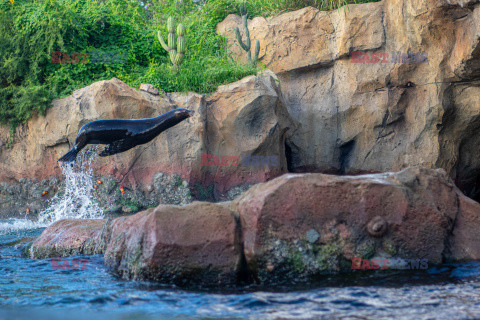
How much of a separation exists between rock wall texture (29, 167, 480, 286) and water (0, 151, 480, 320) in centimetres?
16

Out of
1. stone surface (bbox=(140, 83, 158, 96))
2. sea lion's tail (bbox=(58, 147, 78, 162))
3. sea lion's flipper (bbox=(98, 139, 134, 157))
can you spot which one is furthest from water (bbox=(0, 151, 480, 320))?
stone surface (bbox=(140, 83, 158, 96))

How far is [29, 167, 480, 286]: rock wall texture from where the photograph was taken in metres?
3.89

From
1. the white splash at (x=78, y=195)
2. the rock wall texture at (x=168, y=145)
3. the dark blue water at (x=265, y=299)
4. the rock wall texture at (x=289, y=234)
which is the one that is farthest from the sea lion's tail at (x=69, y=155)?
the rock wall texture at (x=289, y=234)

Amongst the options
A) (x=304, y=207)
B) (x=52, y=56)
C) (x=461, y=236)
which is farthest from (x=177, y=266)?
(x=52, y=56)

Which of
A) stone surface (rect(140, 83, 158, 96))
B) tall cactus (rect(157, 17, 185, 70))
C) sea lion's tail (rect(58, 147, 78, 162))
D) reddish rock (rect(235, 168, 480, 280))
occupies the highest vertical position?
tall cactus (rect(157, 17, 185, 70))

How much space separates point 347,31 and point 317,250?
22.7 ft

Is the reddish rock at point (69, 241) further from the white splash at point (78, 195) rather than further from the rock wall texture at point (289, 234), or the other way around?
the white splash at point (78, 195)

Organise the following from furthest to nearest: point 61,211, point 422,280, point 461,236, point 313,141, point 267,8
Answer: point 267,8
point 313,141
point 61,211
point 461,236
point 422,280

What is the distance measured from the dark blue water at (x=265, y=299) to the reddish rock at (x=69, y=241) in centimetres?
96

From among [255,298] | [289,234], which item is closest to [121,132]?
[289,234]

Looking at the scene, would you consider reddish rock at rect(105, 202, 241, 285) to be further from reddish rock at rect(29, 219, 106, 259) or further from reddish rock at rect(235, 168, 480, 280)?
reddish rock at rect(29, 219, 106, 259)

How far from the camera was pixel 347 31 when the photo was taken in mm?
9820

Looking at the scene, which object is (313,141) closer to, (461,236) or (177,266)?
(461,236)

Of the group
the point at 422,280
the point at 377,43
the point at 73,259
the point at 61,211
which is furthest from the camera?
the point at 377,43
